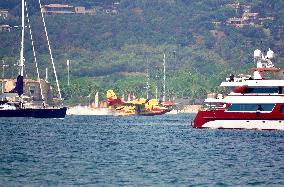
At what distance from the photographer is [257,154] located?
332 feet

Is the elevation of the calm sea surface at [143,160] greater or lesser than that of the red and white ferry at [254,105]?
lesser

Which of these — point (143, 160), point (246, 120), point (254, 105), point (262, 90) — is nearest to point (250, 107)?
point (254, 105)

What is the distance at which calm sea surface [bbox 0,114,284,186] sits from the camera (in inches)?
3194

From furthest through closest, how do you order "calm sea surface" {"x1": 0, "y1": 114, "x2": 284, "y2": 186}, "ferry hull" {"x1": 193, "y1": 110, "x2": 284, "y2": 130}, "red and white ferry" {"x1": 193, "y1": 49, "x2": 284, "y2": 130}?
"ferry hull" {"x1": 193, "y1": 110, "x2": 284, "y2": 130}, "red and white ferry" {"x1": 193, "y1": 49, "x2": 284, "y2": 130}, "calm sea surface" {"x1": 0, "y1": 114, "x2": 284, "y2": 186}

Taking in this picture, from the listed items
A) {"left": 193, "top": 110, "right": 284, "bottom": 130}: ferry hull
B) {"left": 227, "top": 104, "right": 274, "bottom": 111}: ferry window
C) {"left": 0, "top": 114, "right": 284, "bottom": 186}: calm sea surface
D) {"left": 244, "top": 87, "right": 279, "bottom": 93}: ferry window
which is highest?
{"left": 244, "top": 87, "right": 279, "bottom": 93}: ferry window

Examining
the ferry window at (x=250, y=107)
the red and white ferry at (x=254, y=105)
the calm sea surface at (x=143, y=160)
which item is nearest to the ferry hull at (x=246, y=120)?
the red and white ferry at (x=254, y=105)

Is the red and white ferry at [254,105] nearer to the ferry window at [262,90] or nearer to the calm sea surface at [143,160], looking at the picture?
the ferry window at [262,90]

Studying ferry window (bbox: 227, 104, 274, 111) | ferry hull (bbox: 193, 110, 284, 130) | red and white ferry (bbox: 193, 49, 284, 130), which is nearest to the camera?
red and white ferry (bbox: 193, 49, 284, 130)

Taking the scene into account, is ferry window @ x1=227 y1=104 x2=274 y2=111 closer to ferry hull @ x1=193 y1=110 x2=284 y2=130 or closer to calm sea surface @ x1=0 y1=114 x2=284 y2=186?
ferry hull @ x1=193 y1=110 x2=284 y2=130

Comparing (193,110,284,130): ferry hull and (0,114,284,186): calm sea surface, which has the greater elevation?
(193,110,284,130): ferry hull

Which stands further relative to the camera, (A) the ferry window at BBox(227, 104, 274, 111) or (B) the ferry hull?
(B) the ferry hull

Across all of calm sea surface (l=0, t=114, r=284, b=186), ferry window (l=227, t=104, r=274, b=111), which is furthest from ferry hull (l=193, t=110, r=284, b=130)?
calm sea surface (l=0, t=114, r=284, b=186)

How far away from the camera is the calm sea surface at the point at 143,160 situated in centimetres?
8112

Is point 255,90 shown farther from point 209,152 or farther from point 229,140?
point 209,152
